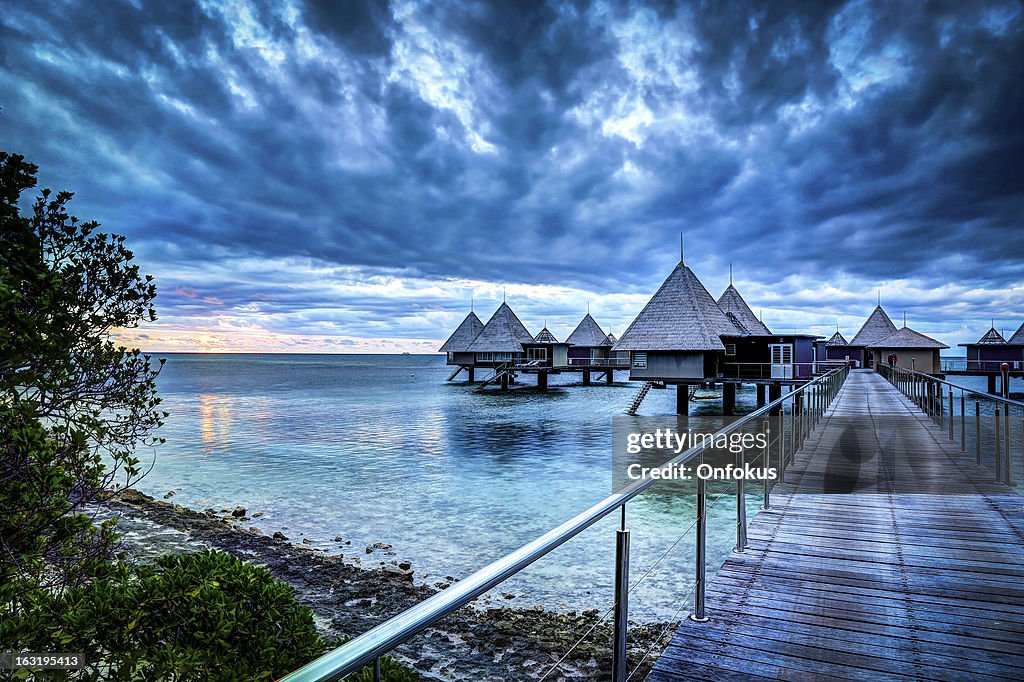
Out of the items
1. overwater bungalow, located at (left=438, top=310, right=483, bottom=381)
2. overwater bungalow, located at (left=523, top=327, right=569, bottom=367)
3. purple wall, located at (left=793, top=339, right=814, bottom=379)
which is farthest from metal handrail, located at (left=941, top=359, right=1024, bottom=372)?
overwater bungalow, located at (left=438, top=310, right=483, bottom=381)

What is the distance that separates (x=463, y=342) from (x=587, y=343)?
12.2 meters

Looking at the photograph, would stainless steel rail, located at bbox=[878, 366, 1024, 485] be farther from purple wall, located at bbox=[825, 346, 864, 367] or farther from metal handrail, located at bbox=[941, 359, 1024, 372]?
purple wall, located at bbox=[825, 346, 864, 367]

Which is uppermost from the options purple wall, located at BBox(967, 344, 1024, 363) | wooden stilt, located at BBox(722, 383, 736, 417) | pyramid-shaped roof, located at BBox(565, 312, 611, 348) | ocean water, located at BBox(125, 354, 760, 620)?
pyramid-shaped roof, located at BBox(565, 312, 611, 348)

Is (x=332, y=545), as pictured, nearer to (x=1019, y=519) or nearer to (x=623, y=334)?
(x=1019, y=519)

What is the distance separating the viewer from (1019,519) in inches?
191

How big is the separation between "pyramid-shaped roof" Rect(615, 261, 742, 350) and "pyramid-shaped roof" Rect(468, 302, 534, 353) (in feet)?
77.6

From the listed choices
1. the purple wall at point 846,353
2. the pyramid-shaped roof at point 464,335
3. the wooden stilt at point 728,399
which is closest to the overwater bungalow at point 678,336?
the wooden stilt at point 728,399

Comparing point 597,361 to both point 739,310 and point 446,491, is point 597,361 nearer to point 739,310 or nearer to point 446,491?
point 739,310

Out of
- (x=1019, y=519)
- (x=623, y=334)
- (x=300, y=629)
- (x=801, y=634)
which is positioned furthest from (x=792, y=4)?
(x=623, y=334)

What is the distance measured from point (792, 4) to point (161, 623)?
49.4ft

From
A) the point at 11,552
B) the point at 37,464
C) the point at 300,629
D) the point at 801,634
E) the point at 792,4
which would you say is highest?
the point at 792,4

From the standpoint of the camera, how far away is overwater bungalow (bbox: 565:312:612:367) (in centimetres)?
5406

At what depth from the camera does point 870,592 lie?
3.47 m

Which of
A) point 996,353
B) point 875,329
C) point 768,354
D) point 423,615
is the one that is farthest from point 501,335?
point 423,615
